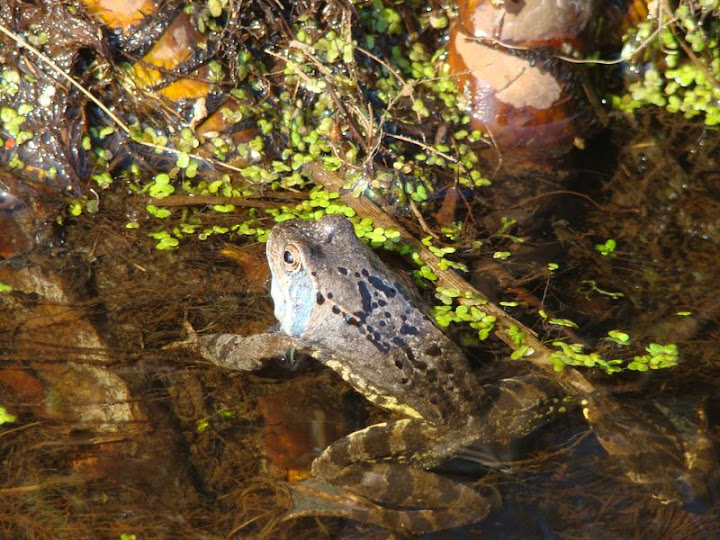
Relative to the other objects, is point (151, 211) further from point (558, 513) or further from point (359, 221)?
point (558, 513)

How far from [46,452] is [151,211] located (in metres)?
1.97

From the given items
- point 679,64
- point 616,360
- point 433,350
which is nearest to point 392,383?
point 433,350

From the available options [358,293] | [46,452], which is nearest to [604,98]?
[358,293]

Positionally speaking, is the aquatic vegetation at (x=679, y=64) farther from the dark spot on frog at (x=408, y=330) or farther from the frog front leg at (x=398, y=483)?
the frog front leg at (x=398, y=483)

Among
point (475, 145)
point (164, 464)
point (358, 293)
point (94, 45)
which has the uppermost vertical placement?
point (94, 45)

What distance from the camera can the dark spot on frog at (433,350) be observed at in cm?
404

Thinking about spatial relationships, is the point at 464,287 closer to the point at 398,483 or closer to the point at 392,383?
the point at 392,383

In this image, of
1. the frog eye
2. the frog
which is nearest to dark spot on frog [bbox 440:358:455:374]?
the frog

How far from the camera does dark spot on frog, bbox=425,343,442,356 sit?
404cm

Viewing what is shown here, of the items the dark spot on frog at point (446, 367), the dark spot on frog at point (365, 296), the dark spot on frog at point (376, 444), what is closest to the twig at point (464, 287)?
the dark spot on frog at point (446, 367)

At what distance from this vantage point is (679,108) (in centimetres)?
625

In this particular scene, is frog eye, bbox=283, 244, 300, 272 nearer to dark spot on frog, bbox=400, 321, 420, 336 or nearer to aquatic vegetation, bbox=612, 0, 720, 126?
dark spot on frog, bbox=400, 321, 420, 336

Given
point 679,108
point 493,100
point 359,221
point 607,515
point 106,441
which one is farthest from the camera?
point 679,108

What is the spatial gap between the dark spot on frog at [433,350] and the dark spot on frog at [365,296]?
427 millimetres
